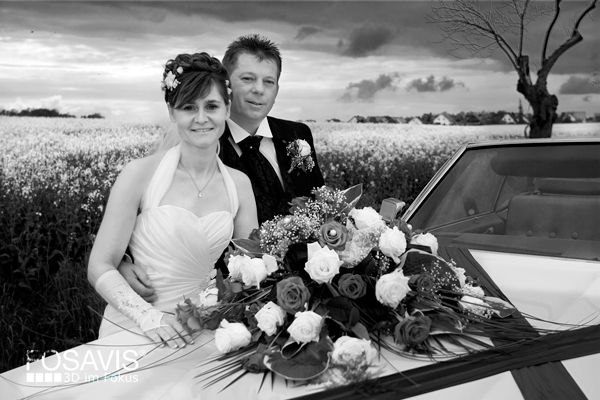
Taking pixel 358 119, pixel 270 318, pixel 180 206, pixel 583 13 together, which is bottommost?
pixel 270 318

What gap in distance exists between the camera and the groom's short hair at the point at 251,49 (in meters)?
3.21

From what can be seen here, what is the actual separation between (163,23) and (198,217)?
4.45 meters

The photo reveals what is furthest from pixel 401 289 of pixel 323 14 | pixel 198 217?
pixel 323 14

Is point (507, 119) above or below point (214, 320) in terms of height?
above

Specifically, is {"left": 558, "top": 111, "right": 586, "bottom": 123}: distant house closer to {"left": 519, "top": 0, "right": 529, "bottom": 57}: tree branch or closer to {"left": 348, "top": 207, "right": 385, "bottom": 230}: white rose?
{"left": 519, "top": 0, "right": 529, "bottom": 57}: tree branch

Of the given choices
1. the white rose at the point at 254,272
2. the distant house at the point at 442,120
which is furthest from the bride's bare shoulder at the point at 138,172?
the distant house at the point at 442,120

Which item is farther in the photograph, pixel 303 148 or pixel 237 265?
pixel 303 148

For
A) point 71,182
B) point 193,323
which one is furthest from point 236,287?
point 71,182

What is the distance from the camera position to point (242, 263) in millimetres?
1882

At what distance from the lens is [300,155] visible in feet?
11.1

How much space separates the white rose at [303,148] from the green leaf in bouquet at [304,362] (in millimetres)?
1812

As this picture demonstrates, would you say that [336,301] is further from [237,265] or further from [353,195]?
[353,195]

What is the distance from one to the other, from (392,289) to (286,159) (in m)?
1.80

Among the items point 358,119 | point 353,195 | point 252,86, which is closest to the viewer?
point 353,195
